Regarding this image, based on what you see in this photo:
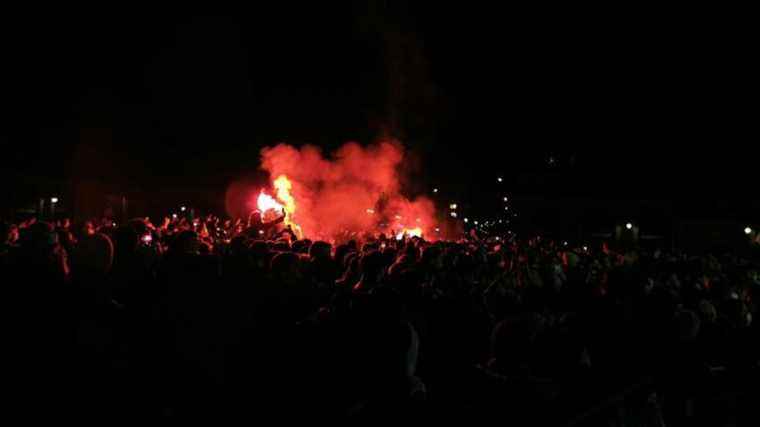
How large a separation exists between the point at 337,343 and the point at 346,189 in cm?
1964

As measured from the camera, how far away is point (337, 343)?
3.16 meters

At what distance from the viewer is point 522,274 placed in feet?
23.6

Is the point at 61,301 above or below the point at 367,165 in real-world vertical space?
below

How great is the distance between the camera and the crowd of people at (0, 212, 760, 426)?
303cm

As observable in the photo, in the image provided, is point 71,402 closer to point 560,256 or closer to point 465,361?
point 465,361

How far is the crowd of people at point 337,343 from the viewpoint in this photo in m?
3.03

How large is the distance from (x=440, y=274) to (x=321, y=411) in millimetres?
3388

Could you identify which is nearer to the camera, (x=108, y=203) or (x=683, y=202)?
(x=108, y=203)

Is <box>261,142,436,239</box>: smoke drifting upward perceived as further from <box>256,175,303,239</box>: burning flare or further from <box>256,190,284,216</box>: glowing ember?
<box>256,190,284,216</box>: glowing ember

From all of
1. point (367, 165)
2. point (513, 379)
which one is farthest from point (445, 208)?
point (513, 379)

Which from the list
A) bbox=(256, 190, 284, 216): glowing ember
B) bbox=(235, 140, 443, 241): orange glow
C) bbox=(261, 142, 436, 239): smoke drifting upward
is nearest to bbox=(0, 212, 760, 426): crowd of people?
bbox=(235, 140, 443, 241): orange glow

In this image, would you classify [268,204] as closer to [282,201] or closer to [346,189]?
[282,201]

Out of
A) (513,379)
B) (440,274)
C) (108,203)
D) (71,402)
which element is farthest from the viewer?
(108,203)

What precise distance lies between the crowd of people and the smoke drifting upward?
13.7 meters
